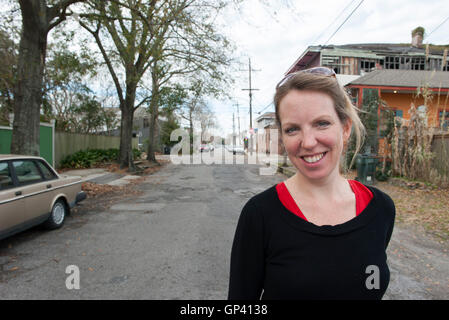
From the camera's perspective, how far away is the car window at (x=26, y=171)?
5.25 meters

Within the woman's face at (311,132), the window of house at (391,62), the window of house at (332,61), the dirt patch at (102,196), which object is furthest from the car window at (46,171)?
the window of house at (391,62)

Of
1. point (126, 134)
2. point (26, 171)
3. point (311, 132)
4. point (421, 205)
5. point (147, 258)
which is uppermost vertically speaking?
point (126, 134)

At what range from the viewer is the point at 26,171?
551 cm

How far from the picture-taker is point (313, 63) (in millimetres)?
24891

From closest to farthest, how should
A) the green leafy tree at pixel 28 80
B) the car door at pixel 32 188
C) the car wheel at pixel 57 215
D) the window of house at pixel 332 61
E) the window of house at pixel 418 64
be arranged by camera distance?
the car door at pixel 32 188, the car wheel at pixel 57 215, the green leafy tree at pixel 28 80, the window of house at pixel 332 61, the window of house at pixel 418 64

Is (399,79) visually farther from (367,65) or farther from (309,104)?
(309,104)

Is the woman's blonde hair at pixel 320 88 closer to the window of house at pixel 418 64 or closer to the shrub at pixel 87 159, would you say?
the shrub at pixel 87 159

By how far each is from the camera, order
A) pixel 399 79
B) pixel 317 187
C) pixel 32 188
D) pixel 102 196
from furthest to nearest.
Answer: pixel 399 79 < pixel 102 196 < pixel 32 188 < pixel 317 187

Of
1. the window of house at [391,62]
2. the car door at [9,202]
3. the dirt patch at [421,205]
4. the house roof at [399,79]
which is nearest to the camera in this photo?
the car door at [9,202]

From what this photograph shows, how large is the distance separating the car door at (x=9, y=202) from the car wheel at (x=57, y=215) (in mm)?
944

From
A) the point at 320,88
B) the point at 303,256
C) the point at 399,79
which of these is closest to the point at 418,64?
the point at 399,79

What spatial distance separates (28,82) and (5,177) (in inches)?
183

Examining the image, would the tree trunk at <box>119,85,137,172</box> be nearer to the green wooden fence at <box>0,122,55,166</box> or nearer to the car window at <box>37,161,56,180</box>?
the green wooden fence at <box>0,122,55,166</box>

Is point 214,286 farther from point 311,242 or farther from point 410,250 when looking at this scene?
point 410,250
